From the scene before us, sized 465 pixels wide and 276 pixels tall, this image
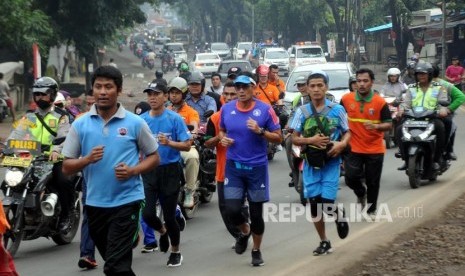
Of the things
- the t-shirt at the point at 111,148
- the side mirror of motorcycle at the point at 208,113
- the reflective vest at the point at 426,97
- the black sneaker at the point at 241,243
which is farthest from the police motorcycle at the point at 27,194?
the reflective vest at the point at 426,97

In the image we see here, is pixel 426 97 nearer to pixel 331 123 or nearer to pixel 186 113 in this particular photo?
pixel 186 113

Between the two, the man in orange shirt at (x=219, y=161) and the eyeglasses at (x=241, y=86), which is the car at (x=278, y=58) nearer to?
the man in orange shirt at (x=219, y=161)

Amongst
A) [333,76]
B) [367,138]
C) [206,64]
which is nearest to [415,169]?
[367,138]

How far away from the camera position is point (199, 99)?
13.5m

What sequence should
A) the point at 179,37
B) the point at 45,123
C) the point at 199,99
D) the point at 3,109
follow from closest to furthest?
the point at 45,123, the point at 199,99, the point at 3,109, the point at 179,37

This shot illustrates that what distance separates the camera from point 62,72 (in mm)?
44500

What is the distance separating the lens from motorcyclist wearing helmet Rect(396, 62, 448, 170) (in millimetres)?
14023

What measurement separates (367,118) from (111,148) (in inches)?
213

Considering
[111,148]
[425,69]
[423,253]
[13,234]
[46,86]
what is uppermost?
[46,86]

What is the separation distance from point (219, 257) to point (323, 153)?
1531 mm

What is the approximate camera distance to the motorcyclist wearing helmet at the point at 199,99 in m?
13.4

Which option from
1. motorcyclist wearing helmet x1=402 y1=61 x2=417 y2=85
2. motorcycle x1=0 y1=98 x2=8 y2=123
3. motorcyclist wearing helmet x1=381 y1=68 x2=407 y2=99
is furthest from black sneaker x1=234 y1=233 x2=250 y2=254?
motorcycle x1=0 y1=98 x2=8 y2=123

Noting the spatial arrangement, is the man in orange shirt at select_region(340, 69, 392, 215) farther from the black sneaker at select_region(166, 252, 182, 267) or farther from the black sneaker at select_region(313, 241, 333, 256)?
the black sneaker at select_region(166, 252, 182, 267)

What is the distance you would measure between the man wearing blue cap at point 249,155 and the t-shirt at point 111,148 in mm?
2293
